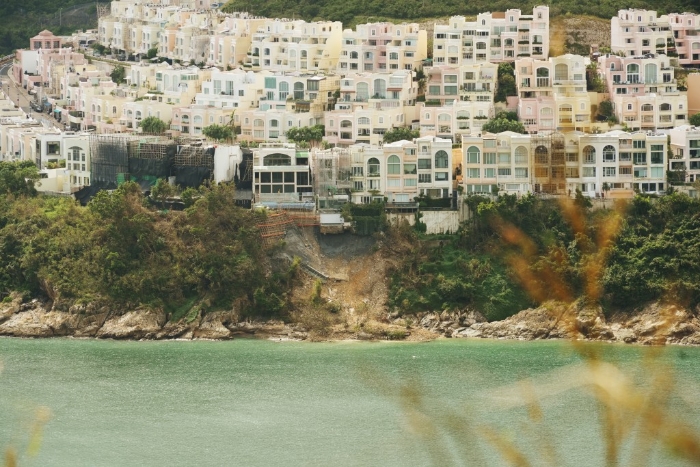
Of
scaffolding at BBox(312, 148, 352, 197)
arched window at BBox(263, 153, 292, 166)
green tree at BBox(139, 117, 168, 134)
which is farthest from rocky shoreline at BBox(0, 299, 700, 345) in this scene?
green tree at BBox(139, 117, 168, 134)

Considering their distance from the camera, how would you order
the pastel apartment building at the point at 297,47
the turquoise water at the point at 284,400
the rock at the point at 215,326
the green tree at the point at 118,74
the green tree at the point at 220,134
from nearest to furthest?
the turquoise water at the point at 284,400 < the rock at the point at 215,326 < the green tree at the point at 220,134 < the pastel apartment building at the point at 297,47 < the green tree at the point at 118,74

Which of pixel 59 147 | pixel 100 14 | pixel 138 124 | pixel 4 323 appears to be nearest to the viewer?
pixel 4 323

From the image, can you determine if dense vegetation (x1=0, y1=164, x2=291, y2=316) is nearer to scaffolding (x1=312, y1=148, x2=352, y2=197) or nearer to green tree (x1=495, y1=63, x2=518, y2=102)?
scaffolding (x1=312, y1=148, x2=352, y2=197)

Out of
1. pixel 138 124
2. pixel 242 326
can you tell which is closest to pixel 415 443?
pixel 242 326

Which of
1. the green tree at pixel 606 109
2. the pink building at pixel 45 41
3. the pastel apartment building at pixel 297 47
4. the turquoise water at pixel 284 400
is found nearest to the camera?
the turquoise water at pixel 284 400

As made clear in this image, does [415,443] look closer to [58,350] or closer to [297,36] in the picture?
[58,350]

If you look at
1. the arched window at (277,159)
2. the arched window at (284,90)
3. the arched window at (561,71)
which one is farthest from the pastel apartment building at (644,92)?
the arched window at (277,159)

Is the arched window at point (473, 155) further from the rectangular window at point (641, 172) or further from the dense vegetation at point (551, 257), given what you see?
the rectangular window at point (641, 172)
